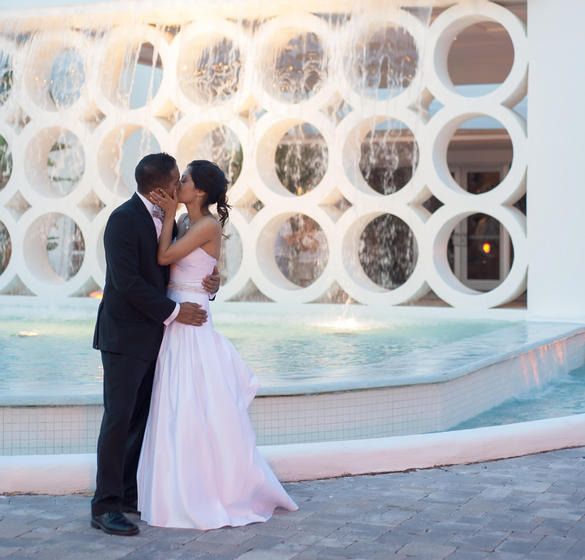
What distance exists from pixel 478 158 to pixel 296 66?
5.11 metres

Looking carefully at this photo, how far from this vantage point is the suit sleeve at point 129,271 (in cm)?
398

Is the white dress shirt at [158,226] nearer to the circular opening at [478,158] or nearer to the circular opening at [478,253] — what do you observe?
the circular opening at [478,158]

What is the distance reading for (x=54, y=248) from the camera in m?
19.0

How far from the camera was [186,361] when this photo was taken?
414cm

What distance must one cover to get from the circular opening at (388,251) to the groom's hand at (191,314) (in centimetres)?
1631

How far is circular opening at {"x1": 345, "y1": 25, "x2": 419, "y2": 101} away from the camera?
12.0 m

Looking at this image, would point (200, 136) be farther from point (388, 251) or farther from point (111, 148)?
point (388, 251)

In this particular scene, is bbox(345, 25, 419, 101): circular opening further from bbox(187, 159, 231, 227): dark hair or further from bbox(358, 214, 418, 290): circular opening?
bbox(187, 159, 231, 227): dark hair

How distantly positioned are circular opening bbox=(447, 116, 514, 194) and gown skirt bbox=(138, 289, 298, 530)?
1416cm

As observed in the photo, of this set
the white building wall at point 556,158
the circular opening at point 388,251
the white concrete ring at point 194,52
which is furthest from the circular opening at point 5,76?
the circular opening at point 388,251

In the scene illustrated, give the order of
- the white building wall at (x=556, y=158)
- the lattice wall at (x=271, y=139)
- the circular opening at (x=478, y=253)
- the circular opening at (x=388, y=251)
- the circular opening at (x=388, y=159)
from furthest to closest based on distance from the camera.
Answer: the circular opening at (x=388, y=251) < the circular opening at (x=478, y=253) < the circular opening at (x=388, y=159) < the lattice wall at (x=271, y=139) < the white building wall at (x=556, y=158)

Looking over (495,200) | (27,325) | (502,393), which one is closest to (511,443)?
(502,393)

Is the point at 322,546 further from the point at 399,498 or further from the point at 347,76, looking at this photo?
the point at 347,76

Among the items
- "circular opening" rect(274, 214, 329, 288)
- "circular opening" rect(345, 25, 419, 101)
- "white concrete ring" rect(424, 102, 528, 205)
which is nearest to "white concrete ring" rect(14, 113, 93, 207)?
"circular opening" rect(345, 25, 419, 101)
